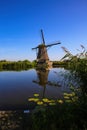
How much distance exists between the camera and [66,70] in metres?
5.16

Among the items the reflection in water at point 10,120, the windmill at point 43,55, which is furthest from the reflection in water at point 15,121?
the windmill at point 43,55

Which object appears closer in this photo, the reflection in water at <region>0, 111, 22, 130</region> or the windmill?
the reflection in water at <region>0, 111, 22, 130</region>

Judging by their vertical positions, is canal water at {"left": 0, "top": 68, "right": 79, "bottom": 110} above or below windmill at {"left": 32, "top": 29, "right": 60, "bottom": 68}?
below

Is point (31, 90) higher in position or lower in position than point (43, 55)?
lower

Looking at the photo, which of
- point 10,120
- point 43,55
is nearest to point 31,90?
point 10,120

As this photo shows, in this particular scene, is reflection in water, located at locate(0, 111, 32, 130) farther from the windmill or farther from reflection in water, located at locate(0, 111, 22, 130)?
the windmill

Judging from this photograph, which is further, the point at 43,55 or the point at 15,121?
the point at 43,55

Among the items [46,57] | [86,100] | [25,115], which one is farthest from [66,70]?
[46,57]

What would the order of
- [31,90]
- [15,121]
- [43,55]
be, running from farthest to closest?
[43,55] < [31,90] < [15,121]

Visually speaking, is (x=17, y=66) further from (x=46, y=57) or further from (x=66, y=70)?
(x=66, y=70)

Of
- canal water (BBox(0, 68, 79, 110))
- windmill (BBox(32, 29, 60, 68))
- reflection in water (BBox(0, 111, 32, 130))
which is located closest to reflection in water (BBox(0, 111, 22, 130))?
reflection in water (BBox(0, 111, 32, 130))

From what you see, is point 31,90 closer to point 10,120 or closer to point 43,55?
point 10,120

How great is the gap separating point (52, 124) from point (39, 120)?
0.55 meters

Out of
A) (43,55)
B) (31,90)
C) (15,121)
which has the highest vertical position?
(43,55)
